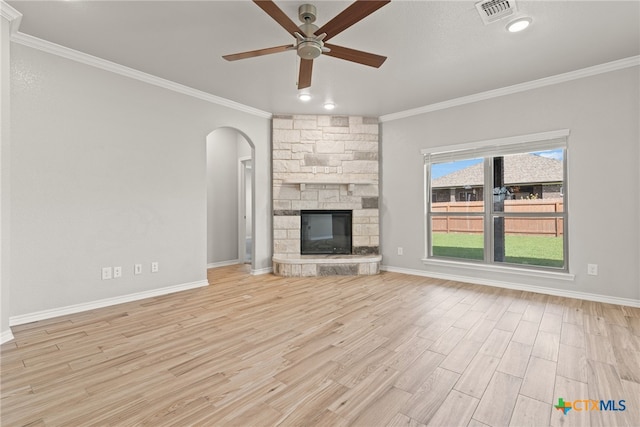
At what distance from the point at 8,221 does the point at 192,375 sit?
2.15 meters

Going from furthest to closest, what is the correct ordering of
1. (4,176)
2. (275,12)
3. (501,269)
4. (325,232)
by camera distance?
(325,232) → (501,269) → (4,176) → (275,12)

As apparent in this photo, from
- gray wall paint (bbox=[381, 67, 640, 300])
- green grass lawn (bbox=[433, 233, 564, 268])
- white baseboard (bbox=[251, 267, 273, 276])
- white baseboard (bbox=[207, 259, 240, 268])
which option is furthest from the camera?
white baseboard (bbox=[207, 259, 240, 268])

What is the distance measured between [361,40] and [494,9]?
3.62ft

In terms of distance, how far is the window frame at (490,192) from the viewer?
3654mm

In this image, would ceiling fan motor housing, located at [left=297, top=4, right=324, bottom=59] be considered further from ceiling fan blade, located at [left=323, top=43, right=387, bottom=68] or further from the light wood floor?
the light wood floor

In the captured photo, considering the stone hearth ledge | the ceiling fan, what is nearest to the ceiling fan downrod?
the ceiling fan

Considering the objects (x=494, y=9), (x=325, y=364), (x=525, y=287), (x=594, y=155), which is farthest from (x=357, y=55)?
(x=525, y=287)

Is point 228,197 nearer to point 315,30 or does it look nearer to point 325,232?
point 325,232

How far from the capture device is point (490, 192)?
4258 mm

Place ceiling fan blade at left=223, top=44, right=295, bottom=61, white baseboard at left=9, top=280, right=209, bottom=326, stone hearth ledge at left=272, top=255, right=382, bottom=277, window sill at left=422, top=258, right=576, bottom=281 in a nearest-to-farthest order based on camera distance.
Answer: ceiling fan blade at left=223, top=44, right=295, bottom=61 → white baseboard at left=9, top=280, right=209, bottom=326 → window sill at left=422, top=258, right=576, bottom=281 → stone hearth ledge at left=272, top=255, right=382, bottom=277

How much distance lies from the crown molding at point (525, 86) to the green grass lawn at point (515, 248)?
1965 millimetres

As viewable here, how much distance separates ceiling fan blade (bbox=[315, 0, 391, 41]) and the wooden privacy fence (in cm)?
336

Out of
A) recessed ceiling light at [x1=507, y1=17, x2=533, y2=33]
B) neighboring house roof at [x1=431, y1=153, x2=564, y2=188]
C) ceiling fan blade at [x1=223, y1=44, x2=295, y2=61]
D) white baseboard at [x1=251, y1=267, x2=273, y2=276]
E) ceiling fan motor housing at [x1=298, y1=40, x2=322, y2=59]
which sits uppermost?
recessed ceiling light at [x1=507, y1=17, x2=533, y2=33]

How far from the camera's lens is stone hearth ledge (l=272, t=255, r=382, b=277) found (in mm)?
4676
